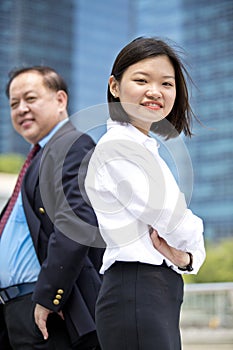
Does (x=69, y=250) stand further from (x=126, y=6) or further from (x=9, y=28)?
(x=126, y=6)

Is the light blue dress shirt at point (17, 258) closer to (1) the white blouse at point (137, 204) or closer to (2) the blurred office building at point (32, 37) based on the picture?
(1) the white blouse at point (137, 204)

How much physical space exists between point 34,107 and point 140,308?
4.10ft

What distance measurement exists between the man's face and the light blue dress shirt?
415 millimetres


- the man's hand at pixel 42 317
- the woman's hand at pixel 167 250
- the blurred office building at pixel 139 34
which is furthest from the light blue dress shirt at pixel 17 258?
the blurred office building at pixel 139 34

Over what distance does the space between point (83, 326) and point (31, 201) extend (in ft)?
1.64

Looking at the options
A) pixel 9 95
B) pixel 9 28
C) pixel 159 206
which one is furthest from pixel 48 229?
pixel 9 28

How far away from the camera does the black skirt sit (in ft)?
5.14

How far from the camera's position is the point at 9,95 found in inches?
109

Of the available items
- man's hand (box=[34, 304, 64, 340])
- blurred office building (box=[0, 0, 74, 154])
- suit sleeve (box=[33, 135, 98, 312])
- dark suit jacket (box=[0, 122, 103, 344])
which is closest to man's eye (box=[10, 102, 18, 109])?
dark suit jacket (box=[0, 122, 103, 344])

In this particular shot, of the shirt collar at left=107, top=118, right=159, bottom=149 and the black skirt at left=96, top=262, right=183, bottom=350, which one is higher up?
the shirt collar at left=107, top=118, right=159, bottom=149

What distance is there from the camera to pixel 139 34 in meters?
60.7

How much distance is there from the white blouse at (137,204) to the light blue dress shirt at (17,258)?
2.54ft

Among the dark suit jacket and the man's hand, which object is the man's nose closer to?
the dark suit jacket

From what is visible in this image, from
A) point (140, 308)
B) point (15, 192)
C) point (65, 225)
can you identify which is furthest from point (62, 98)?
point (140, 308)
